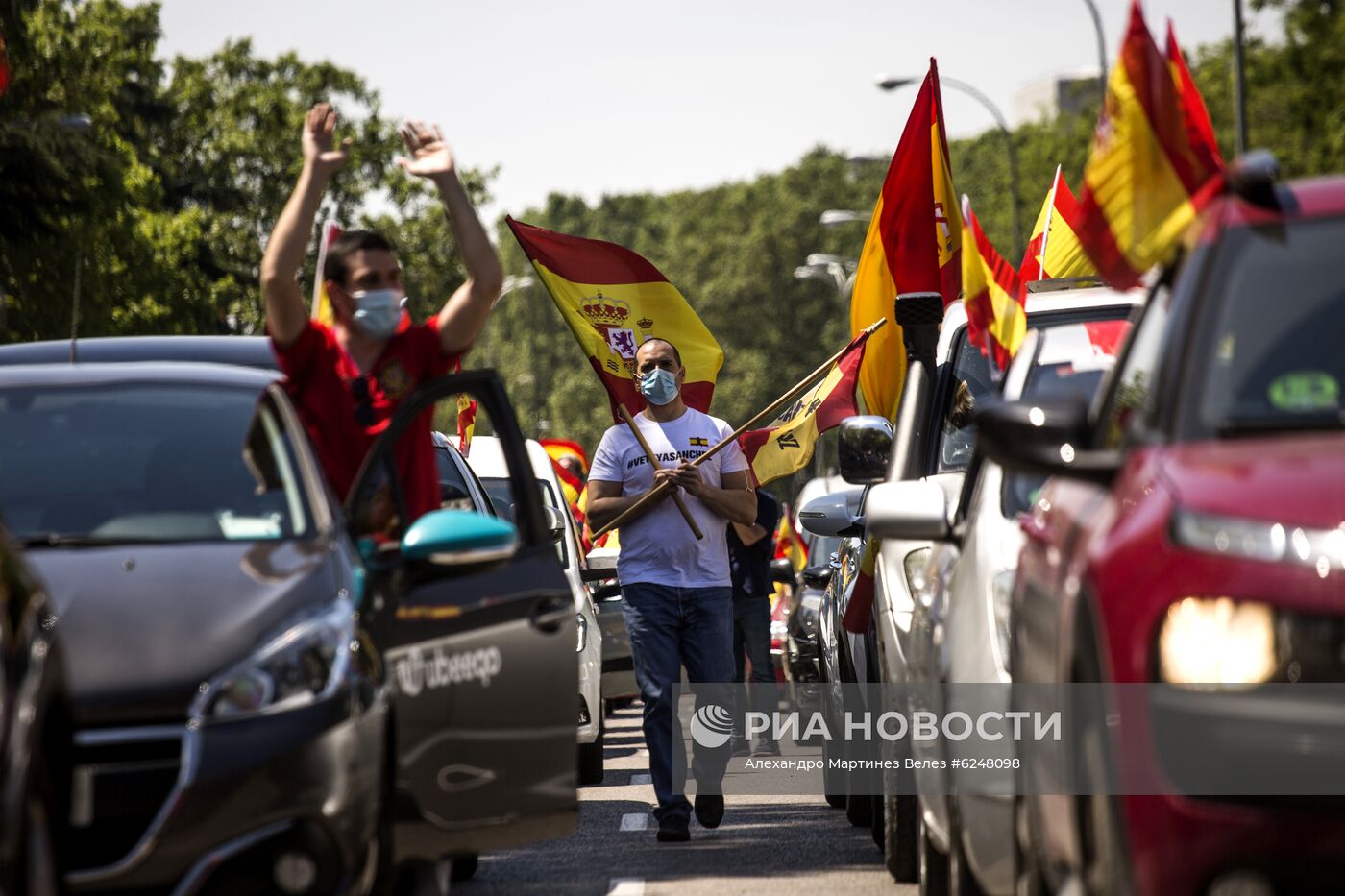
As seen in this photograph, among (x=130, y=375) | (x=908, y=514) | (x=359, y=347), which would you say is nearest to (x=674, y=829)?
(x=359, y=347)

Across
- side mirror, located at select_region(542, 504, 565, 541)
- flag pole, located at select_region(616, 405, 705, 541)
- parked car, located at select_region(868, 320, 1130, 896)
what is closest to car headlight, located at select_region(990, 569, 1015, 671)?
parked car, located at select_region(868, 320, 1130, 896)

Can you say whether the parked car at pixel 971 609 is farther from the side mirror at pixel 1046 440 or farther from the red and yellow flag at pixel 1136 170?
the side mirror at pixel 1046 440

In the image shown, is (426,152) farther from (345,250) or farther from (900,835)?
(900,835)

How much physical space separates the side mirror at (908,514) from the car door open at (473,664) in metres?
0.90

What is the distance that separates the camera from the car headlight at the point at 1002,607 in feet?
20.4

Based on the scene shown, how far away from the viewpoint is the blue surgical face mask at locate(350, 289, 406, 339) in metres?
7.20

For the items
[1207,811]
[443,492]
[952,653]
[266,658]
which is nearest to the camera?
[1207,811]

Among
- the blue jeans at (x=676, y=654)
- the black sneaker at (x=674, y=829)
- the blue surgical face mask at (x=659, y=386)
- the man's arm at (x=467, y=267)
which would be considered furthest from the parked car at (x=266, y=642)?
the blue surgical face mask at (x=659, y=386)

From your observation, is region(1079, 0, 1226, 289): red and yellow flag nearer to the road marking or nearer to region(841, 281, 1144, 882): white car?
region(841, 281, 1144, 882): white car

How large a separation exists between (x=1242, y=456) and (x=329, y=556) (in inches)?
99.3

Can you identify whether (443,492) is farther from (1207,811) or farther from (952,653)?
(1207,811)

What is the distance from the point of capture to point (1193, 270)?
4695 mm

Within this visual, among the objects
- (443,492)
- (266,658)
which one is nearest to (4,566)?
(266,658)

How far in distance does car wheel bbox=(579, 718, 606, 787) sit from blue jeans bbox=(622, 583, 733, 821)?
8.91 feet
